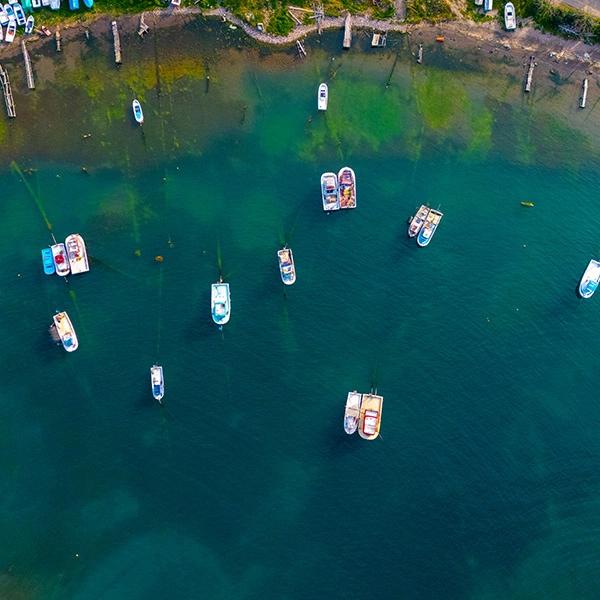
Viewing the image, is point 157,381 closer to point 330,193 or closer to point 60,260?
point 60,260

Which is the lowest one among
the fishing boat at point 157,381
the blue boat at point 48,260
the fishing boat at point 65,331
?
the fishing boat at point 157,381

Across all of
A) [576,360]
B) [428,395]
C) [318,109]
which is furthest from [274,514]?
[318,109]

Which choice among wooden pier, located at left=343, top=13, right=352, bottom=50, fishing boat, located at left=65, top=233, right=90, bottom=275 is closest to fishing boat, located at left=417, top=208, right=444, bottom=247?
wooden pier, located at left=343, top=13, right=352, bottom=50

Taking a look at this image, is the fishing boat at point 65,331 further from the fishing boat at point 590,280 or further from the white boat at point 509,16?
the white boat at point 509,16

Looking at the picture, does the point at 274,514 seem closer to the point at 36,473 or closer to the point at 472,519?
the point at 472,519

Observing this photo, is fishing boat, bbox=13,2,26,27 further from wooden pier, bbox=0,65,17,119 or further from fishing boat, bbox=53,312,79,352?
fishing boat, bbox=53,312,79,352

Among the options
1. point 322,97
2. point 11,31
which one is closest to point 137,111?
point 11,31

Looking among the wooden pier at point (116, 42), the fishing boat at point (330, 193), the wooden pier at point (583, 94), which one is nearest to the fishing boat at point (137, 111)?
the wooden pier at point (116, 42)
